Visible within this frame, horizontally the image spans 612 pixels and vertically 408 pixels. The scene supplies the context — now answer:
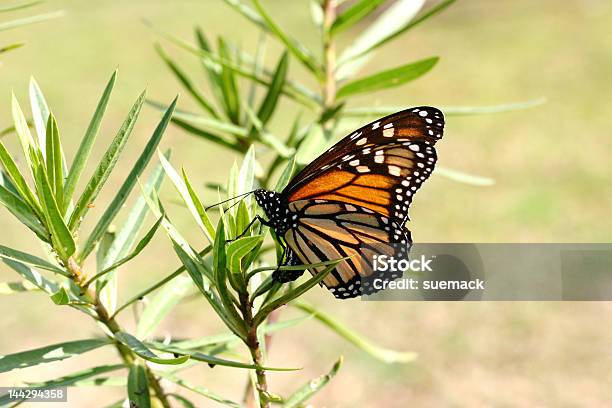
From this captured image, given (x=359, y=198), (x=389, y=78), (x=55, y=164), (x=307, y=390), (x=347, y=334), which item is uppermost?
(x=55, y=164)

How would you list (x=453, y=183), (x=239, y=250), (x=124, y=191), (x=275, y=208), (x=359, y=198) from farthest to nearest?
(x=453, y=183) → (x=359, y=198) → (x=275, y=208) → (x=124, y=191) → (x=239, y=250)

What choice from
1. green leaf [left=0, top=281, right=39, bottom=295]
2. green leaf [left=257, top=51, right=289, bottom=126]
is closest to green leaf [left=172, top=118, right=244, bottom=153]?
green leaf [left=257, top=51, right=289, bottom=126]

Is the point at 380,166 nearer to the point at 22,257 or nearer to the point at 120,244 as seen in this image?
the point at 120,244

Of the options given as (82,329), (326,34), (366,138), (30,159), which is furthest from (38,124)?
(82,329)

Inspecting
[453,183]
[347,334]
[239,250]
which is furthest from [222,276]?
[453,183]

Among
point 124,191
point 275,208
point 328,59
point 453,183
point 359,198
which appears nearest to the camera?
point 124,191

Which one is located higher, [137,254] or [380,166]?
[137,254]
